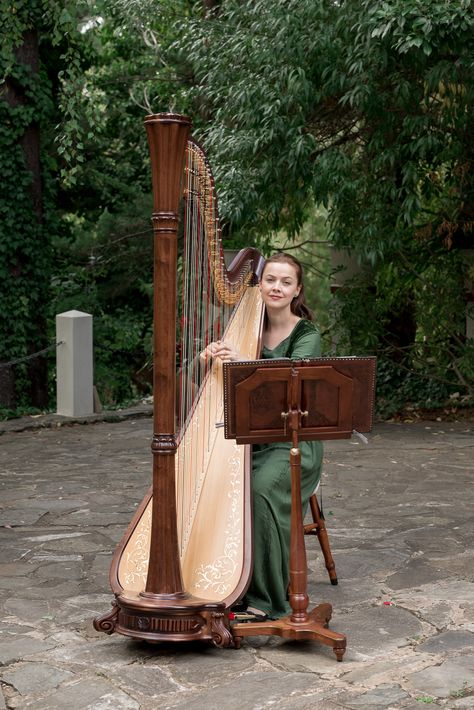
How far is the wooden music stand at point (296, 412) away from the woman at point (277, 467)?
8.4 inches

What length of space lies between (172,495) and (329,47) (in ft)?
17.7

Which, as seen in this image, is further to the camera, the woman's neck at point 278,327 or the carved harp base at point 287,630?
the woman's neck at point 278,327

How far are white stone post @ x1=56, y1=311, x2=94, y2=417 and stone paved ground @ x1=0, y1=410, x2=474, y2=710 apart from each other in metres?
2.09

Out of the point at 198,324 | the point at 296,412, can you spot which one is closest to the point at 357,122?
the point at 198,324

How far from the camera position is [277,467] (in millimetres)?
4277

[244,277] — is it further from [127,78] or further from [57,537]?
[127,78]

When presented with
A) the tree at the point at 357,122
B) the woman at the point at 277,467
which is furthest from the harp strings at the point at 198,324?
the tree at the point at 357,122

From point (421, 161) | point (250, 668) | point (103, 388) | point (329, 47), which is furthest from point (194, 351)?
point (103, 388)

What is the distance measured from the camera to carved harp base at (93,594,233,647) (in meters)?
3.77

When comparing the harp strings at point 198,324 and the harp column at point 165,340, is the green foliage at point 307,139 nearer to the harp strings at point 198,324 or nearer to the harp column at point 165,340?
the harp strings at point 198,324

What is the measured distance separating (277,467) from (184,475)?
36 centimetres

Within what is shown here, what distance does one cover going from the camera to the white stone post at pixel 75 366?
1027 centimetres

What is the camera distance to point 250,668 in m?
3.78

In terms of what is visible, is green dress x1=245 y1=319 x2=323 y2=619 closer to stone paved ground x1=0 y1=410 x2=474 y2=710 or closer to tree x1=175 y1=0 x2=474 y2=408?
stone paved ground x1=0 y1=410 x2=474 y2=710
